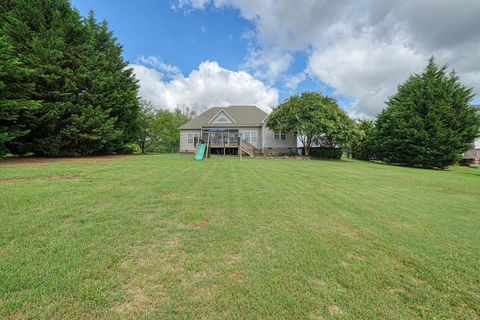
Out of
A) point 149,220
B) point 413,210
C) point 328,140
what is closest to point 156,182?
point 149,220

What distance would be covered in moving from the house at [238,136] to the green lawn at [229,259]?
2218cm

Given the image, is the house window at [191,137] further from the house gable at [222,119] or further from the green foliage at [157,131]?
the green foliage at [157,131]

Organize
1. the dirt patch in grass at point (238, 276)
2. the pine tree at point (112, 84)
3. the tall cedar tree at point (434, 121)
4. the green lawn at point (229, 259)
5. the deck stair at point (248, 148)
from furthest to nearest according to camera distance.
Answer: the deck stair at point (248, 148)
the tall cedar tree at point (434, 121)
the pine tree at point (112, 84)
the dirt patch in grass at point (238, 276)
the green lawn at point (229, 259)

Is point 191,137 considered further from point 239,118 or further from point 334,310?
point 334,310

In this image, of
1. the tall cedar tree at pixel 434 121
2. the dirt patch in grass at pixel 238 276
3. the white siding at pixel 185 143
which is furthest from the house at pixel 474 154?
the dirt patch in grass at pixel 238 276

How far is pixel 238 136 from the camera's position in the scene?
27.5 m

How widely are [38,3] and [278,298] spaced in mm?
22546

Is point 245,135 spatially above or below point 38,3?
below

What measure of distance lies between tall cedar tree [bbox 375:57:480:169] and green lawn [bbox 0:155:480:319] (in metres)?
18.8

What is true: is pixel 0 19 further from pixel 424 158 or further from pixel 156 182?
pixel 424 158

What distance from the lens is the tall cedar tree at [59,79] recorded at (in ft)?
47.0

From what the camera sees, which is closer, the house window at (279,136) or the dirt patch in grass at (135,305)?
the dirt patch in grass at (135,305)

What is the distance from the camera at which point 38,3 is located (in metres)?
15.2

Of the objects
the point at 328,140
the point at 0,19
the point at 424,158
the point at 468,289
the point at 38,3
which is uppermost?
the point at 38,3
